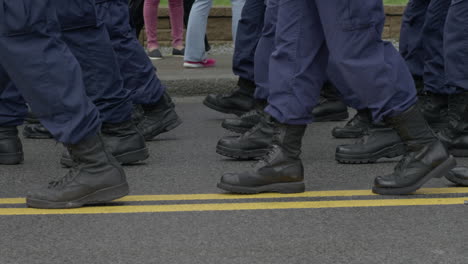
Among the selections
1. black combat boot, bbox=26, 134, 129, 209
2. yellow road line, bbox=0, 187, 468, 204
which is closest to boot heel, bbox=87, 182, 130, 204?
black combat boot, bbox=26, 134, 129, 209

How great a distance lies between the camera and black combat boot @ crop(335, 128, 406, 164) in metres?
4.93

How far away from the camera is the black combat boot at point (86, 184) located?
13.2 ft

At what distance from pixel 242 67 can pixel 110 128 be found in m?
1.24

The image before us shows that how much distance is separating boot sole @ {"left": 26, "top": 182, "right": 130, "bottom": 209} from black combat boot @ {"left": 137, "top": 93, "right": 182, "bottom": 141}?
156 cm

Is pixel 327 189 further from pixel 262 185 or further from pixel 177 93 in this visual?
pixel 177 93

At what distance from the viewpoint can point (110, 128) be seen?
499 centimetres

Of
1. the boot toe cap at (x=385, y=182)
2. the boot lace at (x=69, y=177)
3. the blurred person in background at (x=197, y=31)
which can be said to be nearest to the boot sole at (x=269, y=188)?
the boot toe cap at (x=385, y=182)

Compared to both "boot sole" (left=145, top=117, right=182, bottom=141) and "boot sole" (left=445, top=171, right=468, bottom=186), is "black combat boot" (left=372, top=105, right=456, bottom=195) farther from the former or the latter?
"boot sole" (left=145, top=117, right=182, bottom=141)

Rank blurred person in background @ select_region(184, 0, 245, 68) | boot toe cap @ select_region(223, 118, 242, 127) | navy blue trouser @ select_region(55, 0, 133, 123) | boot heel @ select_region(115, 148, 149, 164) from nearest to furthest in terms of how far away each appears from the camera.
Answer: navy blue trouser @ select_region(55, 0, 133, 123) → boot heel @ select_region(115, 148, 149, 164) → boot toe cap @ select_region(223, 118, 242, 127) → blurred person in background @ select_region(184, 0, 245, 68)

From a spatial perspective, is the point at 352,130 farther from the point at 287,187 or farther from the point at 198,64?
the point at 198,64

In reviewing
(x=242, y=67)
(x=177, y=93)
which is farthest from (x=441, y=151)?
(x=177, y=93)

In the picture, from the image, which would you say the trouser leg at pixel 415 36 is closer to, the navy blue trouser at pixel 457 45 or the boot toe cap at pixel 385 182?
the navy blue trouser at pixel 457 45

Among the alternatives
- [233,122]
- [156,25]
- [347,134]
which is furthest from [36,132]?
[156,25]

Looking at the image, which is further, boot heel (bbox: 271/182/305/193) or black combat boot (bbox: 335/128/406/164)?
black combat boot (bbox: 335/128/406/164)
